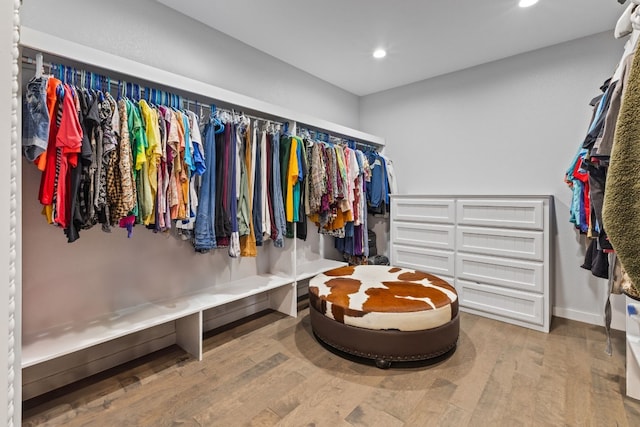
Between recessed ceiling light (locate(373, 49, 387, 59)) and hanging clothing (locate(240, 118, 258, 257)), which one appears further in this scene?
recessed ceiling light (locate(373, 49, 387, 59))

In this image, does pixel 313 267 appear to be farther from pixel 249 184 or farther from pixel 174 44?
pixel 174 44

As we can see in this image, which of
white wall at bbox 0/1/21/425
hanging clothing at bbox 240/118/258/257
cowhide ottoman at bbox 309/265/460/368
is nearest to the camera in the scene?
white wall at bbox 0/1/21/425

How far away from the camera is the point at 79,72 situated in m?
1.70

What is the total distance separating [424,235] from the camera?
Answer: 327cm

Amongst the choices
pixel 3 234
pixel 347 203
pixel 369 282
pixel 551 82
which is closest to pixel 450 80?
pixel 551 82

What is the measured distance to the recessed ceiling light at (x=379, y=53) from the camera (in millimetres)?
2979

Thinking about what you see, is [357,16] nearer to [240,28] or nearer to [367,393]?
[240,28]

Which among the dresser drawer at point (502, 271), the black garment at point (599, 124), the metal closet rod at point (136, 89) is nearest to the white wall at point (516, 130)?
the dresser drawer at point (502, 271)

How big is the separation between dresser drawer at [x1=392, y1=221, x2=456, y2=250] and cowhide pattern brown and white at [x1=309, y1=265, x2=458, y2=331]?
0.61 meters

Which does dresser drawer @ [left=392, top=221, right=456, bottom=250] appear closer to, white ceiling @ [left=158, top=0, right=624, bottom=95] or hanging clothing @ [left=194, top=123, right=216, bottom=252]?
white ceiling @ [left=158, top=0, right=624, bottom=95]

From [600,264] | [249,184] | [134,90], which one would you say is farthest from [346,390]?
[134,90]

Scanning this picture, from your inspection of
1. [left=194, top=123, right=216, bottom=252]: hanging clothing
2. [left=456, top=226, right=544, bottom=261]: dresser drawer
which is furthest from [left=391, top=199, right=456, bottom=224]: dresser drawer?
[left=194, top=123, right=216, bottom=252]: hanging clothing

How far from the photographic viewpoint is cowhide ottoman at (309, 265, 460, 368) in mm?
1983

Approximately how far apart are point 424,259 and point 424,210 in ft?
1.70
